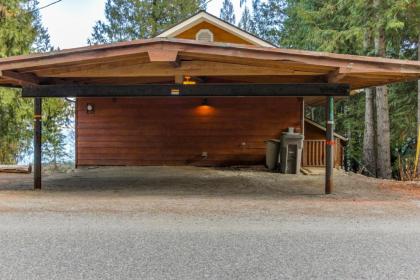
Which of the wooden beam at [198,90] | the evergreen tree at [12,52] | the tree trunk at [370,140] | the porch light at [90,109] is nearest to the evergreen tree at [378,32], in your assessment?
the tree trunk at [370,140]

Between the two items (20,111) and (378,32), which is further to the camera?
(20,111)

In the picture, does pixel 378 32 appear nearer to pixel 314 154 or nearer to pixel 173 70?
pixel 314 154

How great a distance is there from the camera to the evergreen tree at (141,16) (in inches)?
835

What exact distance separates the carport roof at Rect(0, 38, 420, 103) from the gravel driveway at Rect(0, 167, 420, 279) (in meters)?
2.16

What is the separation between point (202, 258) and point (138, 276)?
65cm

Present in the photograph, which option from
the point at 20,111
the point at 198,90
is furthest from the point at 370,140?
the point at 20,111

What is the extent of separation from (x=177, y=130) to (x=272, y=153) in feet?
9.80

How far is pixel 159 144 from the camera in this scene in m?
12.0

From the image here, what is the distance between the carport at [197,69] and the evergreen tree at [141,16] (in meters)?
13.6

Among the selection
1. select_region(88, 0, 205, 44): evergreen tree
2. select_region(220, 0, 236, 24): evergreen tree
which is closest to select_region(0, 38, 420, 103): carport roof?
select_region(88, 0, 205, 44): evergreen tree

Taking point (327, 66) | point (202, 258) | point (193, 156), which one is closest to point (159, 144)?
point (193, 156)

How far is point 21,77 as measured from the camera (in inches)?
281

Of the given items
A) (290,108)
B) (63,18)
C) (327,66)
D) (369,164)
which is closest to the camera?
(327,66)

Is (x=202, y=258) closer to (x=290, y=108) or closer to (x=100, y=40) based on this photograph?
(x=290, y=108)
